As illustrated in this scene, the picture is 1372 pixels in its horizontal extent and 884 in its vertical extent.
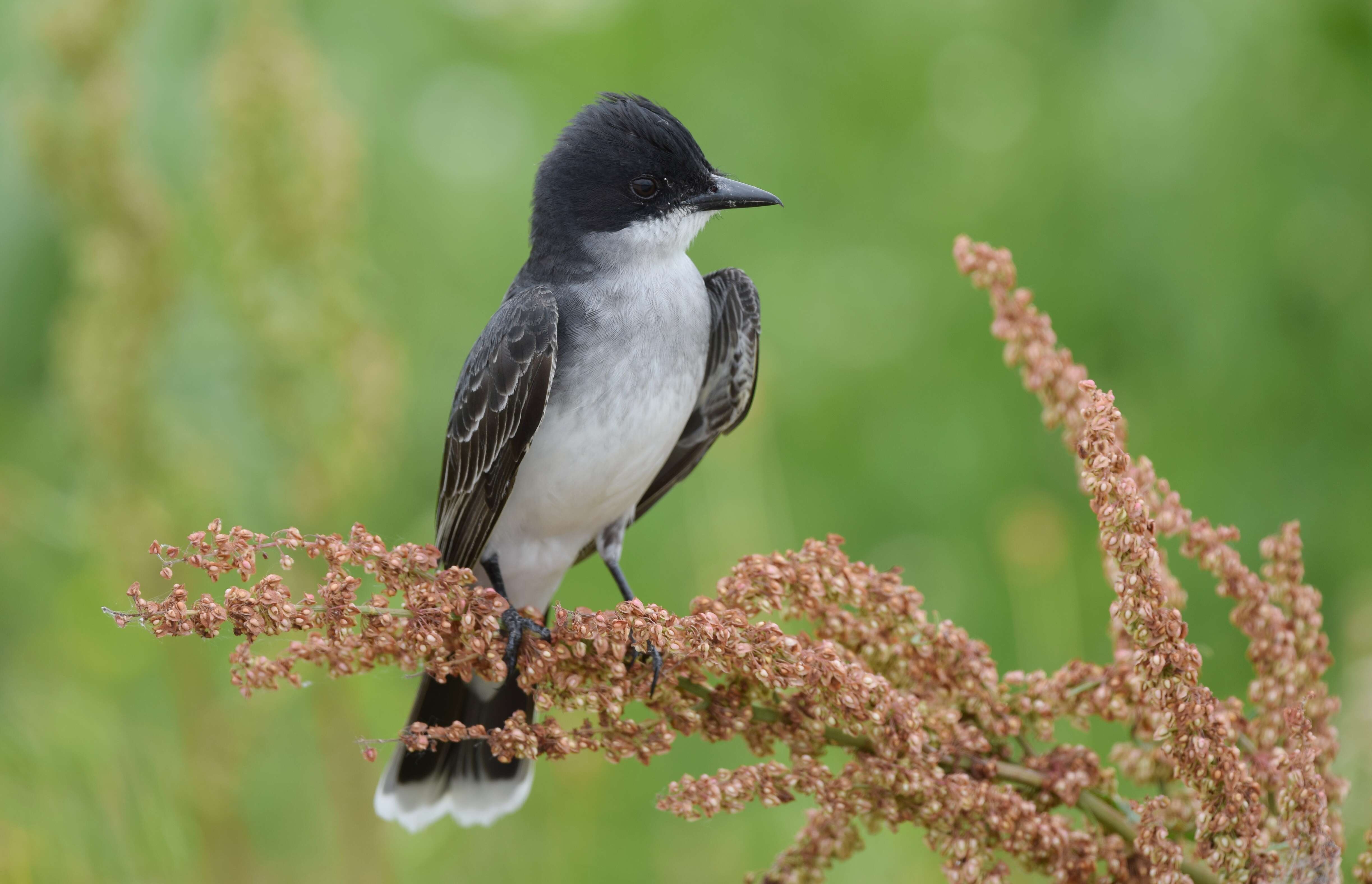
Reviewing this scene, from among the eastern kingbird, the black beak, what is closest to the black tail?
the eastern kingbird

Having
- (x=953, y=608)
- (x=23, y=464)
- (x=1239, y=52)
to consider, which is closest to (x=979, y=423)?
(x=953, y=608)

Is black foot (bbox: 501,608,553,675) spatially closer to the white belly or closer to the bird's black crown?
the white belly

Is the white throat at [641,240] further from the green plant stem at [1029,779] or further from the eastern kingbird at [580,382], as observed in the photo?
the green plant stem at [1029,779]

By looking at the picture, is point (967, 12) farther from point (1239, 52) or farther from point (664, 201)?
point (664, 201)

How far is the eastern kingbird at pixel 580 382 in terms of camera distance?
3.36 m

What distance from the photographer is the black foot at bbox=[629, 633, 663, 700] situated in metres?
2.23

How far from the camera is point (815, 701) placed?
2111 mm

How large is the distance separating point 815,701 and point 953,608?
277 centimetres

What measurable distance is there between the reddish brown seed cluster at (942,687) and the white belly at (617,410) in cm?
104

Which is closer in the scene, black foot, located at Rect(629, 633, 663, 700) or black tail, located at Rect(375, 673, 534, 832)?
black foot, located at Rect(629, 633, 663, 700)

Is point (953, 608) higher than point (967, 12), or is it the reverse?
point (967, 12)

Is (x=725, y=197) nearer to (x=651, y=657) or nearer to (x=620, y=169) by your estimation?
(x=620, y=169)

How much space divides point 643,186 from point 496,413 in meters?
0.81

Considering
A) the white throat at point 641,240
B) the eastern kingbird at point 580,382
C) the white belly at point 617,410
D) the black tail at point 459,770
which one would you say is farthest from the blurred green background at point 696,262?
the white throat at point 641,240
